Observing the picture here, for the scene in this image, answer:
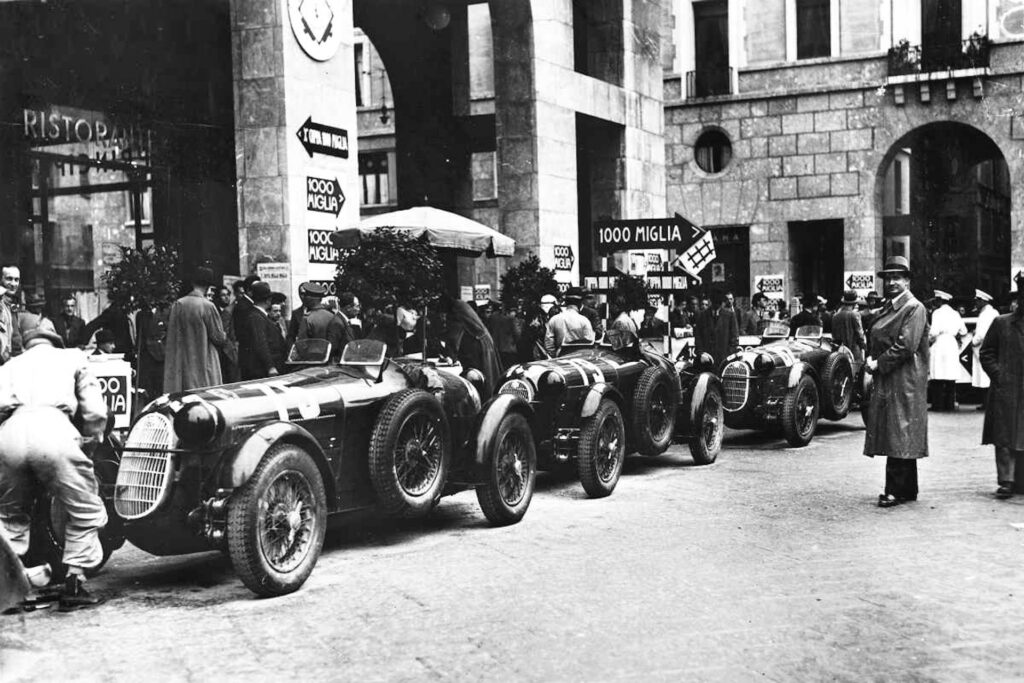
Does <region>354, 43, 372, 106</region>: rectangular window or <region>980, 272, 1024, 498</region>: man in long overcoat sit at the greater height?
<region>354, 43, 372, 106</region>: rectangular window

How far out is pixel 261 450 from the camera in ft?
22.5

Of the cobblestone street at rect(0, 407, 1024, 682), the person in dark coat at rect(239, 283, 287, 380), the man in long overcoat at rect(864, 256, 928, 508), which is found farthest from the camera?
the person in dark coat at rect(239, 283, 287, 380)

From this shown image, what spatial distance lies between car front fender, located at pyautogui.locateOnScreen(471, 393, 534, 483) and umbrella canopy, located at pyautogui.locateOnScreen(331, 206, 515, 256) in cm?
283

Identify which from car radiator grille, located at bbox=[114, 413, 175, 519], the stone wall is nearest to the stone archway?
the stone wall

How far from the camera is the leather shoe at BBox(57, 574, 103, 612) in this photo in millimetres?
6664

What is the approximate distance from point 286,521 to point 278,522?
75mm

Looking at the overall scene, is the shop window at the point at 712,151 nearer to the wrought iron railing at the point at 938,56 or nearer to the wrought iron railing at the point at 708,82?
the wrought iron railing at the point at 708,82

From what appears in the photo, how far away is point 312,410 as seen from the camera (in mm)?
7609

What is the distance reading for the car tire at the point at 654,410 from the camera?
1131 cm

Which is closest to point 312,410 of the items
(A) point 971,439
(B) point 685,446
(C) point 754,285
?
(B) point 685,446

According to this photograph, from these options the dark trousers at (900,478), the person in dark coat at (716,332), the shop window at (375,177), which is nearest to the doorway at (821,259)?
the person in dark coat at (716,332)

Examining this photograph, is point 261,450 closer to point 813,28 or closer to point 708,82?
point 708,82

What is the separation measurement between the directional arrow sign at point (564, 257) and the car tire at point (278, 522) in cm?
1369

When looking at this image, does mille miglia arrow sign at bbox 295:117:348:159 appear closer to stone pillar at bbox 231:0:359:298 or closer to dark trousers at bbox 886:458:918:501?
stone pillar at bbox 231:0:359:298
